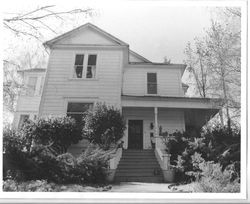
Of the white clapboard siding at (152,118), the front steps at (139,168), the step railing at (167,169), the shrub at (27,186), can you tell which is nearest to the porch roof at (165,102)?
the white clapboard siding at (152,118)

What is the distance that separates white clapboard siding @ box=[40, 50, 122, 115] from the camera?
8.58 meters

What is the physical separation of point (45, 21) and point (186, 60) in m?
9.27

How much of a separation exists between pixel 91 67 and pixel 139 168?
13.2ft

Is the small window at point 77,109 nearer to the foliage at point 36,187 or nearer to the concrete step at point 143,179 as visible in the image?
the concrete step at point 143,179

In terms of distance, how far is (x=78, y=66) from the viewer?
9.07 m

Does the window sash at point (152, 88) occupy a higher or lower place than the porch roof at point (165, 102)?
higher

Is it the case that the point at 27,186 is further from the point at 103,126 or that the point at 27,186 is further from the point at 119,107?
the point at 119,107

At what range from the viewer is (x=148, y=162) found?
286 inches

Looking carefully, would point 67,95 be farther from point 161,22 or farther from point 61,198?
point 61,198

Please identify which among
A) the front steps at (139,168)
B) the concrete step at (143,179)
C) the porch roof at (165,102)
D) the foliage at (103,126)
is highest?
the porch roof at (165,102)

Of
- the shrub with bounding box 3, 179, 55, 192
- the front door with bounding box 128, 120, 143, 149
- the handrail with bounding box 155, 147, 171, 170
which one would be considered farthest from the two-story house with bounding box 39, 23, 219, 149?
the shrub with bounding box 3, 179, 55, 192

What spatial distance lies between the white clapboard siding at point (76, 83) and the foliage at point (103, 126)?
0.87m

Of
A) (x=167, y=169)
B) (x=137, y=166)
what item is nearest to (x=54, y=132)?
(x=137, y=166)

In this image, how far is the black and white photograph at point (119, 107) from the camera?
14.2ft
